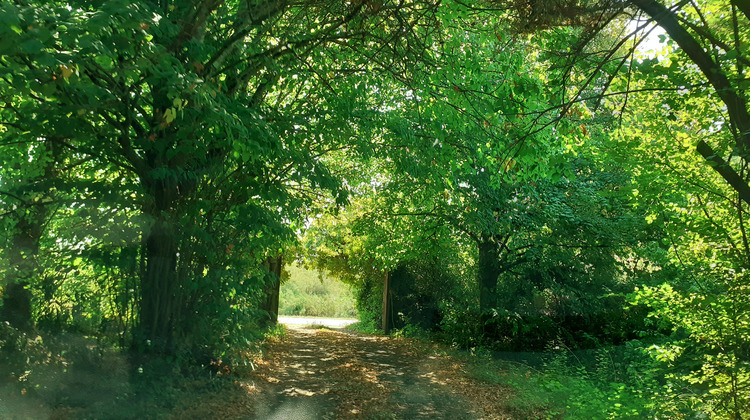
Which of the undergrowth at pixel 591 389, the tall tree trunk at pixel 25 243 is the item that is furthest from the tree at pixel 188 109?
the undergrowth at pixel 591 389

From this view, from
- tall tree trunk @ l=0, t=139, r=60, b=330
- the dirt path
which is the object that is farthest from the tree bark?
tall tree trunk @ l=0, t=139, r=60, b=330

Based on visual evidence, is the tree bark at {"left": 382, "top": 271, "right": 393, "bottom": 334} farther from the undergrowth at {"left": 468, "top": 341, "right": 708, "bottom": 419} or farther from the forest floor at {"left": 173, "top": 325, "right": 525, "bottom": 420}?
the undergrowth at {"left": 468, "top": 341, "right": 708, "bottom": 419}

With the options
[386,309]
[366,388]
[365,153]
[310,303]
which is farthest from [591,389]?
[310,303]

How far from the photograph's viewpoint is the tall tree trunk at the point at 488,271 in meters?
14.1

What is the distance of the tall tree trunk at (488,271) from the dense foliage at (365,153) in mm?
752

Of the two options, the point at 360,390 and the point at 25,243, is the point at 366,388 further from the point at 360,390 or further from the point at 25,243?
the point at 25,243

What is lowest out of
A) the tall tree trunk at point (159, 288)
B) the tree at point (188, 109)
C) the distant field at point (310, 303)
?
the distant field at point (310, 303)

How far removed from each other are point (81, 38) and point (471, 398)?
25.7 ft

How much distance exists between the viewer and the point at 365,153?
10.2 meters

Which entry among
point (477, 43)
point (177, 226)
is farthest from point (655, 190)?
point (177, 226)

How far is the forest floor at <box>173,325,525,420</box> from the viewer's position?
7387 mm

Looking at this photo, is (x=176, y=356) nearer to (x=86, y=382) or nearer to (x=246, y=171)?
(x=86, y=382)

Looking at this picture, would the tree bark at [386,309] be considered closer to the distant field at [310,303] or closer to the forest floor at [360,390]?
the forest floor at [360,390]

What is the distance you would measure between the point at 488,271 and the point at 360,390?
21.3 ft
